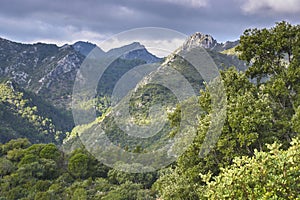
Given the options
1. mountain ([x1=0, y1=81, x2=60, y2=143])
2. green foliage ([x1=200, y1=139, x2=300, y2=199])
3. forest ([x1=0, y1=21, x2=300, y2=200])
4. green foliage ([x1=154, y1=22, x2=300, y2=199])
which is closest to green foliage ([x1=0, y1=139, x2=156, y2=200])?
forest ([x1=0, y1=21, x2=300, y2=200])

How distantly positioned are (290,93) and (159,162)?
31.8 metres

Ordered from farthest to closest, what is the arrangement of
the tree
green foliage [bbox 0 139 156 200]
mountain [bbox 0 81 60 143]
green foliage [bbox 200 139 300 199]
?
1. mountain [bbox 0 81 60 143]
2. the tree
3. green foliage [bbox 0 139 156 200]
4. green foliage [bbox 200 139 300 199]

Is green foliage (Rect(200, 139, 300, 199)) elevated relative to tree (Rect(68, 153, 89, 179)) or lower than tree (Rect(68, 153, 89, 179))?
elevated

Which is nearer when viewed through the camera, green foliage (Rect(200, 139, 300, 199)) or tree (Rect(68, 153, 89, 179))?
green foliage (Rect(200, 139, 300, 199))

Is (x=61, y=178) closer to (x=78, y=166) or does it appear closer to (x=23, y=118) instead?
(x=78, y=166)

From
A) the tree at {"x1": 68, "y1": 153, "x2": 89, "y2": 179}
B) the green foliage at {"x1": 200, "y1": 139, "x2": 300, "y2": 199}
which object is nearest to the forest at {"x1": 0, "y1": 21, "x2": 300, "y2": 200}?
the green foliage at {"x1": 200, "y1": 139, "x2": 300, "y2": 199}

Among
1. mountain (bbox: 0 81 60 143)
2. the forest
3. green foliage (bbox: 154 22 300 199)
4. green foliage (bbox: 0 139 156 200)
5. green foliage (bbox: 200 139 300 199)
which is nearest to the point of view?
green foliage (bbox: 200 139 300 199)

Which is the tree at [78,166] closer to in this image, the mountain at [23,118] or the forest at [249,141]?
the forest at [249,141]

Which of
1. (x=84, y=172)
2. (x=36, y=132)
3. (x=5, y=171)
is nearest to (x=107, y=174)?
(x=84, y=172)

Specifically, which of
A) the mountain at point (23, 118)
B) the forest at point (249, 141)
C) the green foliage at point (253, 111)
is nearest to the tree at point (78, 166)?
the forest at point (249, 141)

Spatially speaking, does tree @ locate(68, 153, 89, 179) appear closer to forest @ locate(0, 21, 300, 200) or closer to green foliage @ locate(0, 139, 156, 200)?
green foliage @ locate(0, 139, 156, 200)

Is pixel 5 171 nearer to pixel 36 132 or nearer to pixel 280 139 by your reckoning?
pixel 280 139

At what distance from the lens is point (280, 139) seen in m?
13.9

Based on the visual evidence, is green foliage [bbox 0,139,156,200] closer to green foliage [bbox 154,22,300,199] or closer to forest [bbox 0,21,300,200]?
forest [bbox 0,21,300,200]
